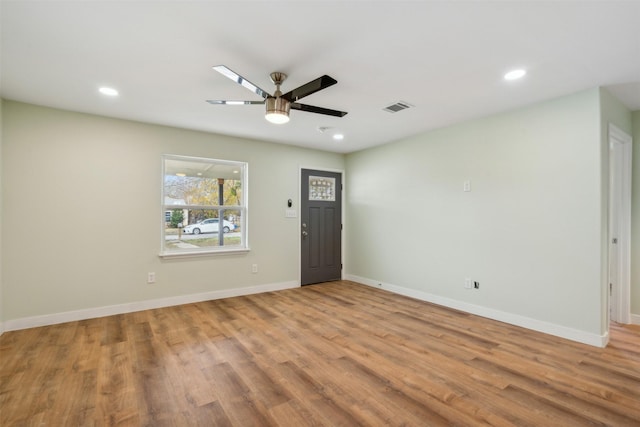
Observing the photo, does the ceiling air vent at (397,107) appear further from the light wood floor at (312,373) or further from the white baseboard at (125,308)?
the white baseboard at (125,308)

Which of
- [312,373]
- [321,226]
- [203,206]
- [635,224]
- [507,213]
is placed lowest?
[312,373]

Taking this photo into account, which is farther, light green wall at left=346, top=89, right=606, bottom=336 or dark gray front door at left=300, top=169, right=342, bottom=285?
dark gray front door at left=300, top=169, right=342, bottom=285

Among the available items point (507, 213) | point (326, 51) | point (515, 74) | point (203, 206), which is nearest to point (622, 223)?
point (507, 213)

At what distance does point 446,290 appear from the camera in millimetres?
4062

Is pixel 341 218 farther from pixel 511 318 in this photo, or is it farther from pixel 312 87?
pixel 312 87

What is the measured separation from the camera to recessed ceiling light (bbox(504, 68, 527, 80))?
250 centimetres

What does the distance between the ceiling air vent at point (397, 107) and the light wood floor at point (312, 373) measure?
2.43 m

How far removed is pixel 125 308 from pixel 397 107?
4.10m

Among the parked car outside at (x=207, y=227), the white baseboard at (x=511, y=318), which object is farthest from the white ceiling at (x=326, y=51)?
the white baseboard at (x=511, y=318)

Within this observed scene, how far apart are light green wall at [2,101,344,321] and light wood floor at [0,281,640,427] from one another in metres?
0.45

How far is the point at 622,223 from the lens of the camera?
338cm


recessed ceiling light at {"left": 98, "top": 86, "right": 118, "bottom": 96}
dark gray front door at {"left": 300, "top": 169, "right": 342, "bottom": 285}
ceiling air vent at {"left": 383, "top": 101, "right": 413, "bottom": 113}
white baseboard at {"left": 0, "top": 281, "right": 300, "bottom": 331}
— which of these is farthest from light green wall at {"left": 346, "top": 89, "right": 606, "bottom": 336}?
recessed ceiling light at {"left": 98, "top": 86, "right": 118, "bottom": 96}

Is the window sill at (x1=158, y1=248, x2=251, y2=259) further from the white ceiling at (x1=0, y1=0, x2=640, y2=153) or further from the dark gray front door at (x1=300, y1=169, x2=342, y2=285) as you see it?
the white ceiling at (x1=0, y1=0, x2=640, y2=153)

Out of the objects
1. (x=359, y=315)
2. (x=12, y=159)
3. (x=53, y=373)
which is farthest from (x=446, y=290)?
(x=12, y=159)
